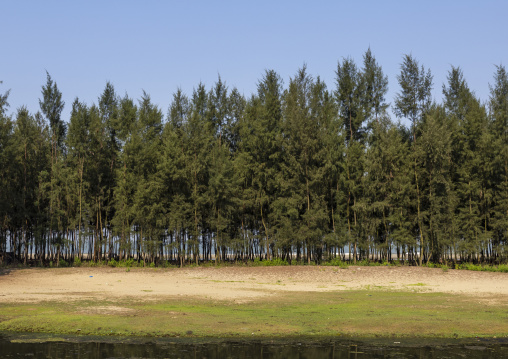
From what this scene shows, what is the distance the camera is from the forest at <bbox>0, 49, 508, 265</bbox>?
146ft

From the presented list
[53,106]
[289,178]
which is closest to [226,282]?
[289,178]

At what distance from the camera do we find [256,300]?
23641 millimetres

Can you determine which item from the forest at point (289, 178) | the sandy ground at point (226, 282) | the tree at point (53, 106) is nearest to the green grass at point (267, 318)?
the sandy ground at point (226, 282)

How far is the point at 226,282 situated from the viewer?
35094 millimetres

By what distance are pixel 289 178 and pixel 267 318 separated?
29.2 meters

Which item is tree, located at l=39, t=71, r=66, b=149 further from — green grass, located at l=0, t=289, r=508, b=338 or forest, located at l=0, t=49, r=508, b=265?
green grass, located at l=0, t=289, r=508, b=338

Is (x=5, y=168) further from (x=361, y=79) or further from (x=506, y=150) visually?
(x=506, y=150)

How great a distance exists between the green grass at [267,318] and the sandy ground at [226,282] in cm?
290

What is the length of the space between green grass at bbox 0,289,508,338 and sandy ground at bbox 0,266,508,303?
2.90 meters

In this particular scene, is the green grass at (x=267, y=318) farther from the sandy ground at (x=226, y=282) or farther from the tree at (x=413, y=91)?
the tree at (x=413, y=91)

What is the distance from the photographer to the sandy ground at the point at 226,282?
26234 millimetres

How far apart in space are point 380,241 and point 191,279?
68.3ft

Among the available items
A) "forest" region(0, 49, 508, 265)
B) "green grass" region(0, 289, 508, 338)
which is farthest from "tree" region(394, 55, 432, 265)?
"green grass" region(0, 289, 508, 338)

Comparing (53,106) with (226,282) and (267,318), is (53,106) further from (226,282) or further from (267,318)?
(267,318)
